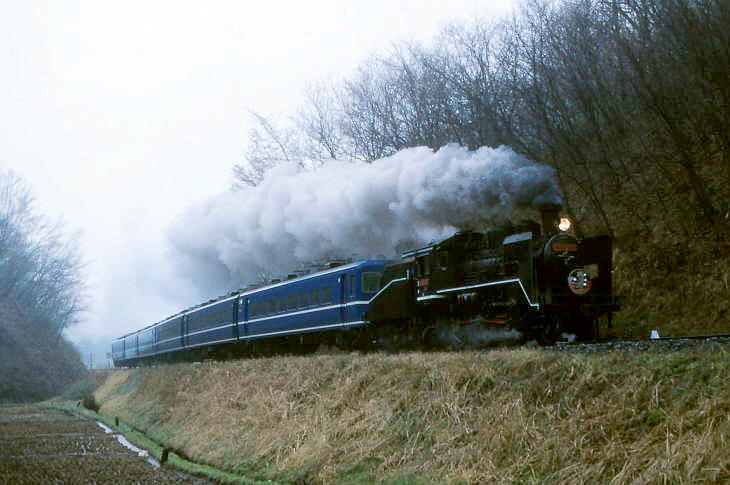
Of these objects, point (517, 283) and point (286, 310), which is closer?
point (517, 283)

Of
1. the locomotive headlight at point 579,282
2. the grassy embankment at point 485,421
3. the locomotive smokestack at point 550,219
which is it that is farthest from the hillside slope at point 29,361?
the locomotive headlight at point 579,282

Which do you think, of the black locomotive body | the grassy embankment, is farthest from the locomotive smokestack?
the grassy embankment

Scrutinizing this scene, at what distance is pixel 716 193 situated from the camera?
21.0m

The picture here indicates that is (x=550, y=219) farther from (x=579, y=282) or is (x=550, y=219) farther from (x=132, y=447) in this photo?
(x=132, y=447)

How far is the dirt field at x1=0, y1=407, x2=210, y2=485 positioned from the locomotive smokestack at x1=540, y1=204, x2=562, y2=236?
7955mm

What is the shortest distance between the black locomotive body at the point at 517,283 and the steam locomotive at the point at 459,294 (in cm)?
2

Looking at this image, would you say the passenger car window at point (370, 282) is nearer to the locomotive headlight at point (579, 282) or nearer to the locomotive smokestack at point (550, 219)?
the locomotive smokestack at point (550, 219)

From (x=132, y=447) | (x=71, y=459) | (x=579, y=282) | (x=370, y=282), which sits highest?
(x=370, y=282)

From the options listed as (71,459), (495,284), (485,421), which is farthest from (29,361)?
(485,421)

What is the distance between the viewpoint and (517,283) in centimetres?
1423

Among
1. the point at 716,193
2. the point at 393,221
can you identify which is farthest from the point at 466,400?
the point at 716,193

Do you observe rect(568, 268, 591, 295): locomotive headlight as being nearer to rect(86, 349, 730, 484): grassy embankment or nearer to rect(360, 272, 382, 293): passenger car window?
rect(86, 349, 730, 484): grassy embankment

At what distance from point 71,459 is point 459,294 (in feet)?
28.6

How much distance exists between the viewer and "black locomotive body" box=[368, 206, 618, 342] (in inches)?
551
